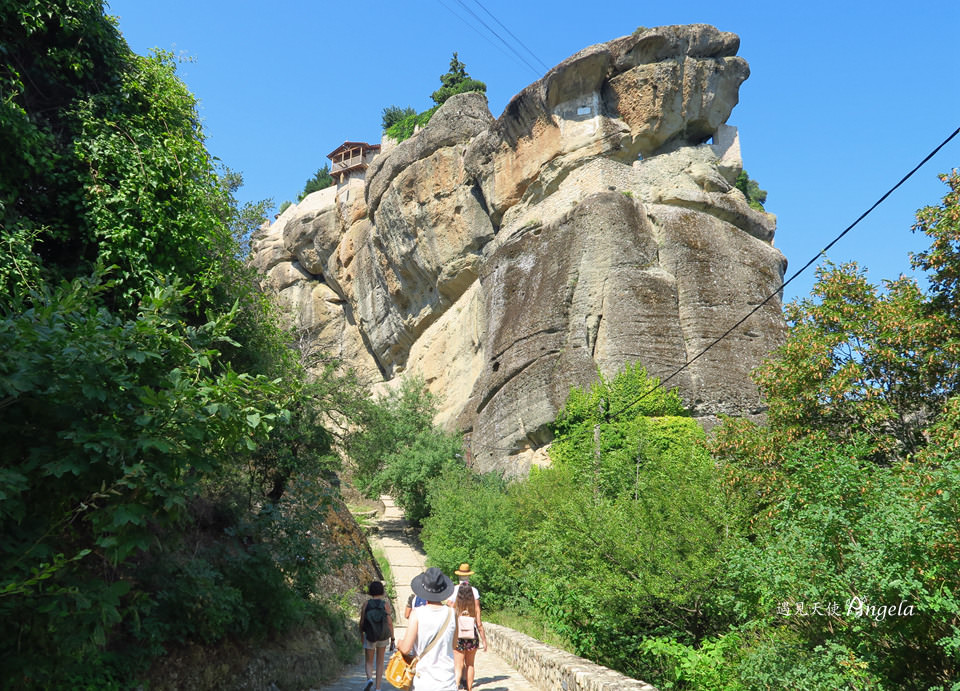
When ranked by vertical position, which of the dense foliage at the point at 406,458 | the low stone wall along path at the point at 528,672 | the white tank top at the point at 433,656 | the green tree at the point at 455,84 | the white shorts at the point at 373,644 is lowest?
the low stone wall along path at the point at 528,672

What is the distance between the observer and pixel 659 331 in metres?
25.5

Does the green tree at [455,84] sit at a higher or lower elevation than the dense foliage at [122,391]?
higher

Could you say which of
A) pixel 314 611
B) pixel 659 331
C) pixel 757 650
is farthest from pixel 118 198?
pixel 659 331

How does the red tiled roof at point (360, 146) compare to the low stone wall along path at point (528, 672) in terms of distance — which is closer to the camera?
the low stone wall along path at point (528, 672)

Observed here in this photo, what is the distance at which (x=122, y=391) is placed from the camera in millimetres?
5137

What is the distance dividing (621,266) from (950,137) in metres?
19.1

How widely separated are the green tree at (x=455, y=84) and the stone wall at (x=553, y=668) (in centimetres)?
4544

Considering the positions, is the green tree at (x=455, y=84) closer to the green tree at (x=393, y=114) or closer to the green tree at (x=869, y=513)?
the green tree at (x=393, y=114)

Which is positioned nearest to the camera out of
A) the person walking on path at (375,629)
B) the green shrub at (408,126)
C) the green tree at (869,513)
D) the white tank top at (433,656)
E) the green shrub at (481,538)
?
the white tank top at (433,656)

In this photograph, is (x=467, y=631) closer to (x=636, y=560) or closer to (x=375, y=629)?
(x=375, y=629)

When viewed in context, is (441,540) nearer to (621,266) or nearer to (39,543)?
(621,266)

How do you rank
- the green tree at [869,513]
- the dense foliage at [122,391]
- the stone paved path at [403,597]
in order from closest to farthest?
the dense foliage at [122,391]
the green tree at [869,513]
the stone paved path at [403,597]

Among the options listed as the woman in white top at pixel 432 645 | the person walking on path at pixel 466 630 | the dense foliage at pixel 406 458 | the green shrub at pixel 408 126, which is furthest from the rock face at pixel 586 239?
the woman in white top at pixel 432 645

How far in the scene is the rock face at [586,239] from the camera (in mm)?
25734
